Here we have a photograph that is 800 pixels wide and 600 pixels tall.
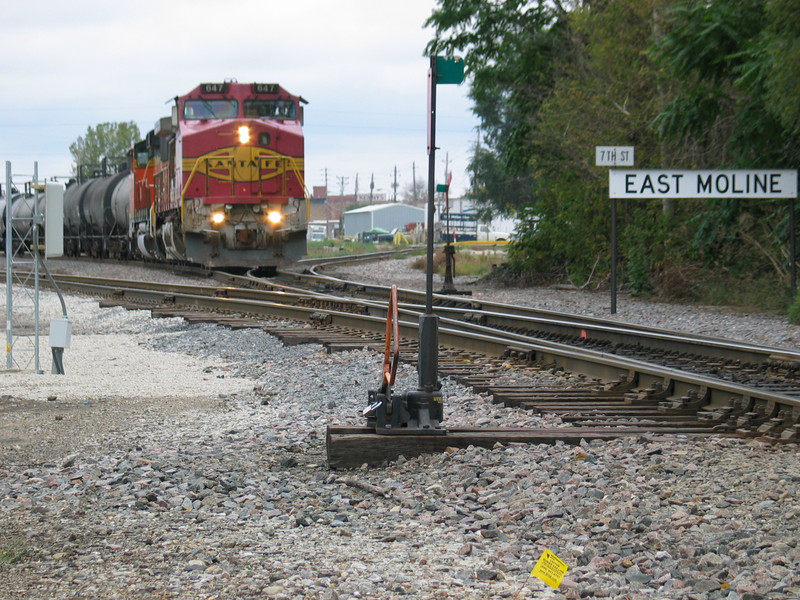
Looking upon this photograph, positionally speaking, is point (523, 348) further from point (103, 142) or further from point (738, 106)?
point (103, 142)

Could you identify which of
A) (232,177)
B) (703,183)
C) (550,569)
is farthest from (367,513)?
(232,177)

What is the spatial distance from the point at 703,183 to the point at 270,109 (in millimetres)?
10314

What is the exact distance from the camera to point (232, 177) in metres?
19.6

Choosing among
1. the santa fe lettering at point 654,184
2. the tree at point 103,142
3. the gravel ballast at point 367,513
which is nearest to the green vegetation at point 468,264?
the santa fe lettering at point 654,184

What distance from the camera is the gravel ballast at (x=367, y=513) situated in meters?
3.50

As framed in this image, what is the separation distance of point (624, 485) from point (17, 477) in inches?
122

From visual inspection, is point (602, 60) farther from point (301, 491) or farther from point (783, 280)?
point (301, 491)

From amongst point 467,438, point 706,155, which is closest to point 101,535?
point 467,438

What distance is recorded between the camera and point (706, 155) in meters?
17.2

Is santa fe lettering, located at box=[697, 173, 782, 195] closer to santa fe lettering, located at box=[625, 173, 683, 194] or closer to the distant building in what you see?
santa fe lettering, located at box=[625, 173, 683, 194]

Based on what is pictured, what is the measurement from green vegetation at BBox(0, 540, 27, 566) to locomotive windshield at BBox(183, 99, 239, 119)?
53.9 ft

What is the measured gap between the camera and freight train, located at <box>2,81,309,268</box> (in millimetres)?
19250

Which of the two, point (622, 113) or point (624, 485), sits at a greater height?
point (622, 113)

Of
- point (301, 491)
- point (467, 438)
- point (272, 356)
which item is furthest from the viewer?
point (272, 356)
